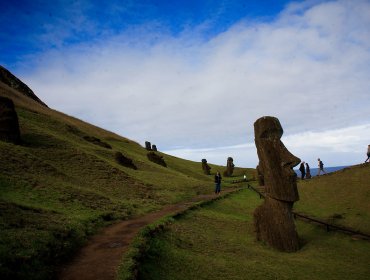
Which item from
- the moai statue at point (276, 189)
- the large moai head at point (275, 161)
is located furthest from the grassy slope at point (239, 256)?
the large moai head at point (275, 161)

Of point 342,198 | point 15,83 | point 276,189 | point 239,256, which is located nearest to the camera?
point 239,256

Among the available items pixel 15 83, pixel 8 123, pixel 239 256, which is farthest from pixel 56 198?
pixel 15 83

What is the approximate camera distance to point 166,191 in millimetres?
31672

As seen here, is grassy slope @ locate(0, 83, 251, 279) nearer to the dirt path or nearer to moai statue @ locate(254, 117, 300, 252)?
the dirt path

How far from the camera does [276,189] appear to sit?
1658 cm

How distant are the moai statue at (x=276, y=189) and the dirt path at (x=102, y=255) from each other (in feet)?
22.4

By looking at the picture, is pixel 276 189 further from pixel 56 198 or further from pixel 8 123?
pixel 8 123

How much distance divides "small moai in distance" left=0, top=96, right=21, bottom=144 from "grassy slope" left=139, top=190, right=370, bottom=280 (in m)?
20.8

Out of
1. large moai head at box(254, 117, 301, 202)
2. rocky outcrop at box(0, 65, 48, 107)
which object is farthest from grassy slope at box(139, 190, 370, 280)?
rocky outcrop at box(0, 65, 48, 107)

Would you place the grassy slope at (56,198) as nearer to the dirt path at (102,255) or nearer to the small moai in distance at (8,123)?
the dirt path at (102,255)

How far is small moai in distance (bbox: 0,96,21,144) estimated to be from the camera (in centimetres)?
3045

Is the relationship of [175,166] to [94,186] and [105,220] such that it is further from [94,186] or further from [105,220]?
[105,220]

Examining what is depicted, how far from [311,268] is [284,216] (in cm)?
348

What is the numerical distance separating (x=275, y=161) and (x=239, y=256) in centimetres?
551
